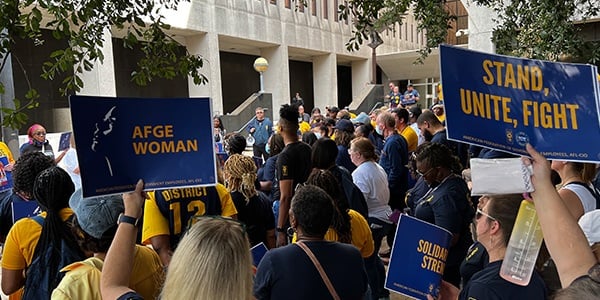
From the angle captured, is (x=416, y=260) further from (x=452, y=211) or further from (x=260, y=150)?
(x=260, y=150)

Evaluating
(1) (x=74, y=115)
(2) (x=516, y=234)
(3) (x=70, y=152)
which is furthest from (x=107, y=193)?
(3) (x=70, y=152)

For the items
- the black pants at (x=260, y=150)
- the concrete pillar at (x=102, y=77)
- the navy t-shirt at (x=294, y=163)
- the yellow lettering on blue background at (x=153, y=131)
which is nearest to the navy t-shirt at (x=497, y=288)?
the yellow lettering on blue background at (x=153, y=131)

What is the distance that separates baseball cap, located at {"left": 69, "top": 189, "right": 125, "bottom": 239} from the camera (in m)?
2.11

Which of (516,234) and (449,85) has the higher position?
(449,85)

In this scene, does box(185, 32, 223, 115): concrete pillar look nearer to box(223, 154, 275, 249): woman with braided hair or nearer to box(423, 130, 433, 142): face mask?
box(423, 130, 433, 142): face mask

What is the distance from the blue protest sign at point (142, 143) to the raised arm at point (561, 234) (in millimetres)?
1465

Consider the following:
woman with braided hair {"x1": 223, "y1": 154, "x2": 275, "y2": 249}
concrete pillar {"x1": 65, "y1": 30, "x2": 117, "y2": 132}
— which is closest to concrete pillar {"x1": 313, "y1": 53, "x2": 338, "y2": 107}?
concrete pillar {"x1": 65, "y1": 30, "x2": 117, "y2": 132}

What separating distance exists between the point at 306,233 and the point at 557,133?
1.34 m

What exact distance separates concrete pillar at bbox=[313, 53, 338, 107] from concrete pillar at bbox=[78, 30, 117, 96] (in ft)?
52.2

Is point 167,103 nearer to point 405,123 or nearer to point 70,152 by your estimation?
point 70,152

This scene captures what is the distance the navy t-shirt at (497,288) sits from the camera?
191 cm

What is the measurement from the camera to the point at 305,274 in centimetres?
242

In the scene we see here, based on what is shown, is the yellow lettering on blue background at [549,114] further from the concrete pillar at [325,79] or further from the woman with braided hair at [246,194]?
the concrete pillar at [325,79]

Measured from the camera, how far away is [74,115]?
2.01 meters
